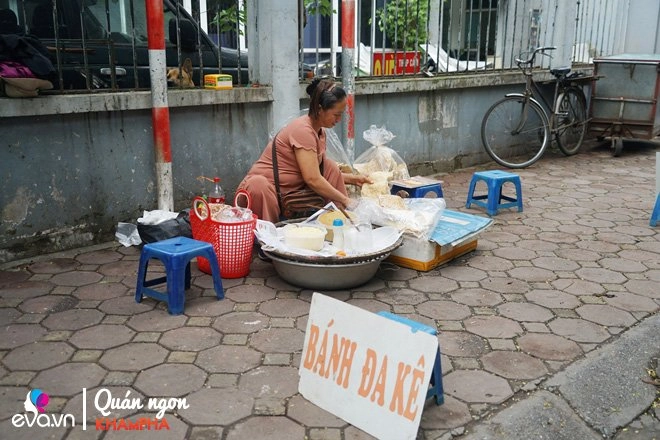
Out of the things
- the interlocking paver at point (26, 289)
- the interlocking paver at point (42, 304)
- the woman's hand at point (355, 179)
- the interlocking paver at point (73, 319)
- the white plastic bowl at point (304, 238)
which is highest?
the woman's hand at point (355, 179)

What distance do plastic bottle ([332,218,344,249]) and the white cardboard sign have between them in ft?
4.18

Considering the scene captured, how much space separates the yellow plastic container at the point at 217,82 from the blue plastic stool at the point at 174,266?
1.93 m

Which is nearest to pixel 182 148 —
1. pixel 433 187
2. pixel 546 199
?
pixel 433 187

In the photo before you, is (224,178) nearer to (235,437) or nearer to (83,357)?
(83,357)

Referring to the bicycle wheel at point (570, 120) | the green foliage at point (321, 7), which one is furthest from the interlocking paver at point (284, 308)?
the bicycle wheel at point (570, 120)

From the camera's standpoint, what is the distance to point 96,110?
4.64 meters

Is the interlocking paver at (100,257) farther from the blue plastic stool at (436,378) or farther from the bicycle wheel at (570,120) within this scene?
the bicycle wheel at (570,120)

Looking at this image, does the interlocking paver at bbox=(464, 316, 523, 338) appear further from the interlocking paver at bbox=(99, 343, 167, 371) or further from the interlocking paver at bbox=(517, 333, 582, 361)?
the interlocking paver at bbox=(99, 343, 167, 371)

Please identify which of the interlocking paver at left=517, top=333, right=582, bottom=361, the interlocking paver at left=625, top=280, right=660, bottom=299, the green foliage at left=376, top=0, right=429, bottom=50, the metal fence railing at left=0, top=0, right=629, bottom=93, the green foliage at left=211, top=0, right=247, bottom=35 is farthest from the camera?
the green foliage at left=376, top=0, right=429, bottom=50

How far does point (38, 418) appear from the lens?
2.60 m

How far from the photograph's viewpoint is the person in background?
4359 mm

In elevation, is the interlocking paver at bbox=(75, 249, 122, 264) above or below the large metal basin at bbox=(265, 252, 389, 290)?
below

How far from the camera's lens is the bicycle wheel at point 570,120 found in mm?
8766

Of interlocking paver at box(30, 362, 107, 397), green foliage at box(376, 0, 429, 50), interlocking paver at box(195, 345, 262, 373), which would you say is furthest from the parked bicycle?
interlocking paver at box(30, 362, 107, 397)
